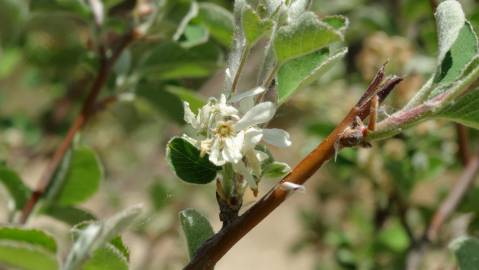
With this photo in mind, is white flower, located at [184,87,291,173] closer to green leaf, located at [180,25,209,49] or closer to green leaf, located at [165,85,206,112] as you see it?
green leaf, located at [165,85,206,112]

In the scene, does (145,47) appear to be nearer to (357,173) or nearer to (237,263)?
(357,173)

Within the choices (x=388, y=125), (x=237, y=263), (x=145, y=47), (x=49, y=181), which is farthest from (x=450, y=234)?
(x=237, y=263)

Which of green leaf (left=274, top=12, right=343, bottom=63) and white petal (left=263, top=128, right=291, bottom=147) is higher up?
green leaf (left=274, top=12, right=343, bottom=63)

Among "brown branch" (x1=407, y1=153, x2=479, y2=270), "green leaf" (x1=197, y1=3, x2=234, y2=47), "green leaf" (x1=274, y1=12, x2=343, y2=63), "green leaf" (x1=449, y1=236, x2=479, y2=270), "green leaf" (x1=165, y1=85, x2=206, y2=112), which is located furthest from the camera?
"brown branch" (x1=407, y1=153, x2=479, y2=270)

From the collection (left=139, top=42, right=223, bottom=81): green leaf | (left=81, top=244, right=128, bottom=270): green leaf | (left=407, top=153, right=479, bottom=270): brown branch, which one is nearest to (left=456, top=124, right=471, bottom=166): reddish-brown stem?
(left=407, top=153, right=479, bottom=270): brown branch

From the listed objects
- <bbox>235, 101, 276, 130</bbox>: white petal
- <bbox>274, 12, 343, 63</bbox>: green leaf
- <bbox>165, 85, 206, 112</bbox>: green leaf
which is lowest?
<bbox>165, 85, 206, 112</bbox>: green leaf

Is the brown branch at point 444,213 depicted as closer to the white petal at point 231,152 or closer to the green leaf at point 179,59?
the green leaf at point 179,59

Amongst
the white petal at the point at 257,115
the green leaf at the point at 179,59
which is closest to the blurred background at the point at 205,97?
the green leaf at the point at 179,59
